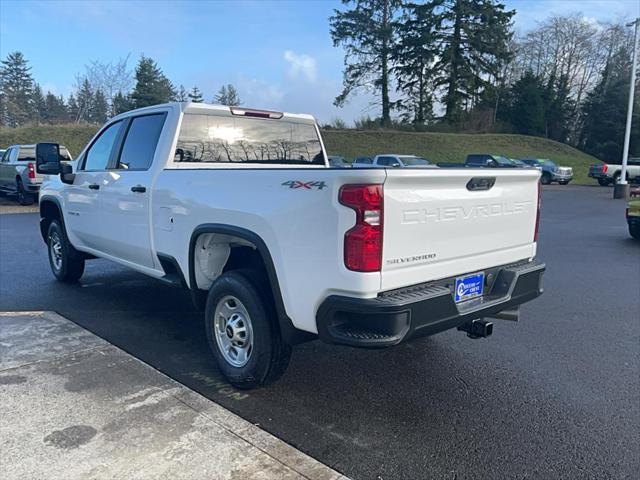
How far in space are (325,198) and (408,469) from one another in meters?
1.55

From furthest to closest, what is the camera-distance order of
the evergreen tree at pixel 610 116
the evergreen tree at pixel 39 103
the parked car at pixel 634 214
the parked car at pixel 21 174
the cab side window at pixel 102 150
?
the evergreen tree at pixel 39 103 < the evergreen tree at pixel 610 116 < the parked car at pixel 21 174 < the parked car at pixel 634 214 < the cab side window at pixel 102 150

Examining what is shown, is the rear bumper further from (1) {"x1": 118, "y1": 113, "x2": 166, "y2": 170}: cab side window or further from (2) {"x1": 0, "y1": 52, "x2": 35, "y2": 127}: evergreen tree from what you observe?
(2) {"x1": 0, "y1": 52, "x2": 35, "y2": 127}: evergreen tree

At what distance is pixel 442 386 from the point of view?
3869mm

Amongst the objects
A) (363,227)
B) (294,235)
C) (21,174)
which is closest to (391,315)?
(363,227)

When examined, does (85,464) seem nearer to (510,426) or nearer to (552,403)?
(510,426)

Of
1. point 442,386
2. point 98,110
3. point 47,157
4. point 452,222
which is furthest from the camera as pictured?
point 98,110

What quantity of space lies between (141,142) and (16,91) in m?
71.5

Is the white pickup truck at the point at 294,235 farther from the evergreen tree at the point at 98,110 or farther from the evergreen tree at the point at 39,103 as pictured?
the evergreen tree at the point at 39,103

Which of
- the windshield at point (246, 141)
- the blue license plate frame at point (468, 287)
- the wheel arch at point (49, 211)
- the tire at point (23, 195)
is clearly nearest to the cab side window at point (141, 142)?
the windshield at point (246, 141)

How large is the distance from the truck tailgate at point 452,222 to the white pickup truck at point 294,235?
0.03 ft

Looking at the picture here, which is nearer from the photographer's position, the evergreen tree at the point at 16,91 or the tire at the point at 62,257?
the tire at the point at 62,257

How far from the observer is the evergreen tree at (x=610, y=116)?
4588 cm

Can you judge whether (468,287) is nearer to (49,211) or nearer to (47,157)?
(47,157)

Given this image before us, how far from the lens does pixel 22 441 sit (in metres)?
2.93
